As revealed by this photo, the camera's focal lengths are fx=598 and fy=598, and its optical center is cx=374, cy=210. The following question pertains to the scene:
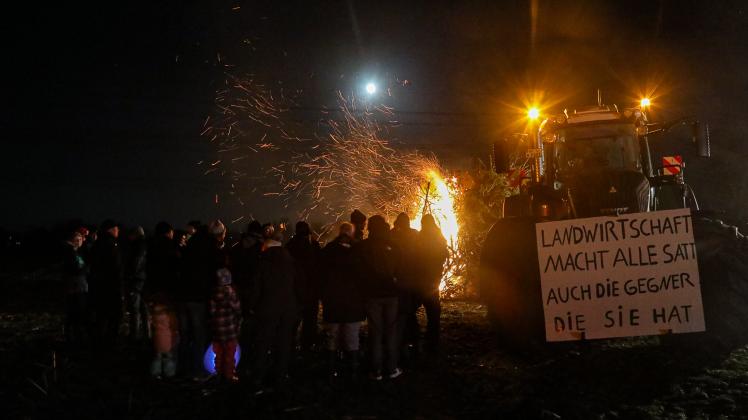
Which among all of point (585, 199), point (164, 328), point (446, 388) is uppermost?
point (585, 199)

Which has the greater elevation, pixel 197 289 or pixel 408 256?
pixel 408 256

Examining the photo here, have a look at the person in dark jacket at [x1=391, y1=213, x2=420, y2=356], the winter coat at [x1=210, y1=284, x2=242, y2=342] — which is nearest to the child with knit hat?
the winter coat at [x1=210, y1=284, x2=242, y2=342]

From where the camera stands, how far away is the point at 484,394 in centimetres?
654

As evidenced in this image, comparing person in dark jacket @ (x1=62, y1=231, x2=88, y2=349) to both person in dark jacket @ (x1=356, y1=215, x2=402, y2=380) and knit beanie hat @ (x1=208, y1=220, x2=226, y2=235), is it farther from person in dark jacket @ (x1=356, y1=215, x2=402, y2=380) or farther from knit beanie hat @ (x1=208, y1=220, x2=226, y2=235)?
person in dark jacket @ (x1=356, y1=215, x2=402, y2=380)

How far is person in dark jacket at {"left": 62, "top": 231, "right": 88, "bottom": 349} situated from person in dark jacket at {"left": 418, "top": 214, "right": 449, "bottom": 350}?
5.32 meters

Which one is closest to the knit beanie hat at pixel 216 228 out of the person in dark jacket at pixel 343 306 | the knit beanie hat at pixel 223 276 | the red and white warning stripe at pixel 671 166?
the knit beanie hat at pixel 223 276

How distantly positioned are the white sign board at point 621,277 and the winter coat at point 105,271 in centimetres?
625

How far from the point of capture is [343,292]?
7328 mm

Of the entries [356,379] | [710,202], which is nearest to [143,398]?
[356,379]

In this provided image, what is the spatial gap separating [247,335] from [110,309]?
101 inches

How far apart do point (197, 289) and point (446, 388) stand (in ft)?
10.5

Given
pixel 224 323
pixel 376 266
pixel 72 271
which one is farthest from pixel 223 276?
pixel 72 271

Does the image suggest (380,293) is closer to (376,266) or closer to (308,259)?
(376,266)

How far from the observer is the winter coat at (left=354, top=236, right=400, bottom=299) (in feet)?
24.0
